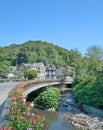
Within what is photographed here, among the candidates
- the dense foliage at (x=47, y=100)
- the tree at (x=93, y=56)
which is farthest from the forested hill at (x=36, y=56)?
the dense foliage at (x=47, y=100)

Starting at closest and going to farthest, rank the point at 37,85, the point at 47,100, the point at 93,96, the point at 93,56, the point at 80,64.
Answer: the point at 47,100 → the point at 93,96 → the point at 37,85 → the point at 93,56 → the point at 80,64

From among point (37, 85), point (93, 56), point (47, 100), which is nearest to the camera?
point (47, 100)

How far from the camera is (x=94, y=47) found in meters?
88.8

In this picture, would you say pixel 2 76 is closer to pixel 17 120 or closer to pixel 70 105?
pixel 70 105

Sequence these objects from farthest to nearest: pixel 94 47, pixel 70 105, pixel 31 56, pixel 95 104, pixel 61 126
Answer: pixel 31 56 < pixel 94 47 < pixel 70 105 < pixel 95 104 < pixel 61 126

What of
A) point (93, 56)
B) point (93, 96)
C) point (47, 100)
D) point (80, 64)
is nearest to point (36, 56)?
point (80, 64)

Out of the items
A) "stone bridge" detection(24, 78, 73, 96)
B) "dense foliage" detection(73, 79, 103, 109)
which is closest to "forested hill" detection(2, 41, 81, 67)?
"stone bridge" detection(24, 78, 73, 96)

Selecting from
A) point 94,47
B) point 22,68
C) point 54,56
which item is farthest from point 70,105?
point 54,56

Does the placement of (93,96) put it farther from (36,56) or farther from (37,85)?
(36,56)

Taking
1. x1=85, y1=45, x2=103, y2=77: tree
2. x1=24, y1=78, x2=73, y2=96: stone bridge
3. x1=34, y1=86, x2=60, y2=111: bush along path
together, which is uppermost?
x1=85, y1=45, x2=103, y2=77: tree

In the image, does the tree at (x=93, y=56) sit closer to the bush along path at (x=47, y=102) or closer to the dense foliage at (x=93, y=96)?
the dense foliage at (x=93, y=96)

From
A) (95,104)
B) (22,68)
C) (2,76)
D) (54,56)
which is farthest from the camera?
(54,56)

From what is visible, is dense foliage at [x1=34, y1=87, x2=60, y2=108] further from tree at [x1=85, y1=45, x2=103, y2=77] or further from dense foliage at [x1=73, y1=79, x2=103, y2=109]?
tree at [x1=85, y1=45, x2=103, y2=77]

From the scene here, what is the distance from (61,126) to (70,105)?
15.4m
